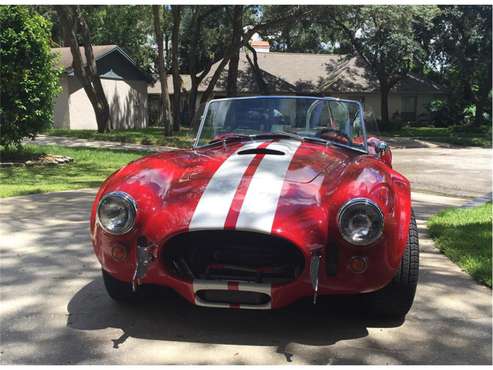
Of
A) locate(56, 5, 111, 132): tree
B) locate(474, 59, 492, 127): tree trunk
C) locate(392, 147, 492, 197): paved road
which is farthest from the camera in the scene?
locate(474, 59, 492, 127): tree trunk

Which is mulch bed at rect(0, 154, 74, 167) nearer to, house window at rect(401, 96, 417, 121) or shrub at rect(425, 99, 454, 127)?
house window at rect(401, 96, 417, 121)

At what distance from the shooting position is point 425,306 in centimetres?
377

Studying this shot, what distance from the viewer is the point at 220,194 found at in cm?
321

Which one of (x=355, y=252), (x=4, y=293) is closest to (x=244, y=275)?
(x=355, y=252)

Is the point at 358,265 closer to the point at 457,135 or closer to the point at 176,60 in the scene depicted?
the point at 176,60

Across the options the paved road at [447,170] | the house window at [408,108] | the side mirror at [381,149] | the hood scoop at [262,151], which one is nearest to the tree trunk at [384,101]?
the house window at [408,108]

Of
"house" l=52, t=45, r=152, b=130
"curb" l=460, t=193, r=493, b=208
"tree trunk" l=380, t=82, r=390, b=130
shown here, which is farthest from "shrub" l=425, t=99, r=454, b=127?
"curb" l=460, t=193, r=493, b=208

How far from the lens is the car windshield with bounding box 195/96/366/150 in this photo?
4430mm

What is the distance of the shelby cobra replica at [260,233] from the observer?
299 centimetres

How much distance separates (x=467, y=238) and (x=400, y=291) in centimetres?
265

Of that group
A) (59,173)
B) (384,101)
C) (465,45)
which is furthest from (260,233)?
(384,101)

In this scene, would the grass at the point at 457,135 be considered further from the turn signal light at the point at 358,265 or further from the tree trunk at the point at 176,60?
the turn signal light at the point at 358,265

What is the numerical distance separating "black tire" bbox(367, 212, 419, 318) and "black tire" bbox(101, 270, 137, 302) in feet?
5.00

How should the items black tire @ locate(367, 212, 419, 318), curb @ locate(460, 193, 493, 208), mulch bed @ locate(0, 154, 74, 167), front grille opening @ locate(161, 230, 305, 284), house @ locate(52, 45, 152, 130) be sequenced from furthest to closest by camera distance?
1. house @ locate(52, 45, 152, 130)
2. mulch bed @ locate(0, 154, 74, 167)
3. curb @ locate(460, 193, 493, 208)
4. black tire @ locate(367, 212, 419, 318)
5. front grille opening @ locate(161, 230, 305, 284)
